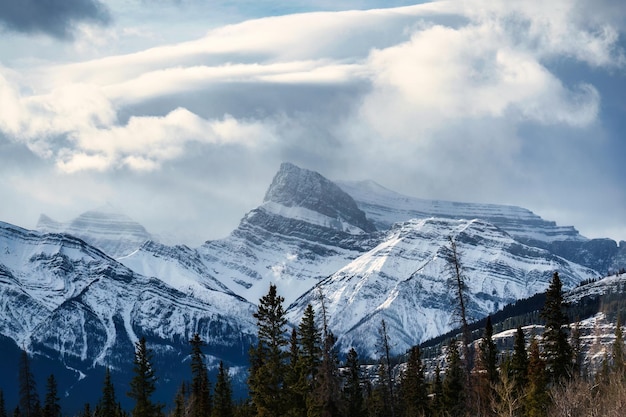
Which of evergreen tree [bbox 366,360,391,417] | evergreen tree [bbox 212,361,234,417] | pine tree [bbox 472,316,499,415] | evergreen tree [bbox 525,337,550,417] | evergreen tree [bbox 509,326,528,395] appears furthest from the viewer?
evergreen tree [bbox 366,360,391,417]

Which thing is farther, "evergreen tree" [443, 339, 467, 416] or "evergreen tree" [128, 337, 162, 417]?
"evergreen tree" [443, 339, 467, 416]

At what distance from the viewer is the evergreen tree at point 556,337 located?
339 ft

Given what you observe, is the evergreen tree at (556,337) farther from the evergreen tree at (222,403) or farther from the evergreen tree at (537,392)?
the evergreen tree at (222,403)

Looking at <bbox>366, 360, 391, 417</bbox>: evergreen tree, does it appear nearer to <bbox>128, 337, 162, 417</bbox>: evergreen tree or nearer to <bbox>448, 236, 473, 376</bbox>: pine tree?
<bbox>128, 337, 162, 417</bbox>: evergreen tree

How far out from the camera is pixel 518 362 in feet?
380

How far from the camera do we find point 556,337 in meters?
105

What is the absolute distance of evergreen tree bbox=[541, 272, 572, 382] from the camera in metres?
103

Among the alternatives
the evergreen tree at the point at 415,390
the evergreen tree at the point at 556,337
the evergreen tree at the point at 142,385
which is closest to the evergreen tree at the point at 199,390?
the evergreen tree at the point at 142,385

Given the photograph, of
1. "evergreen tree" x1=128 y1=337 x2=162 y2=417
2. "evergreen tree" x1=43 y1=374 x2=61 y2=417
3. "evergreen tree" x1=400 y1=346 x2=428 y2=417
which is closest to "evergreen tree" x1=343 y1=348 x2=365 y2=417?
"evergreen tree" x1=400 y1=346 x2=428 y2=417

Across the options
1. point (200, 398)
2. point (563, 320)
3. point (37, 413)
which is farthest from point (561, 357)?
point (37, 413)

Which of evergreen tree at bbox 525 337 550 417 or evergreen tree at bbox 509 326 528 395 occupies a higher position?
evergreen tree at bbox 509 326 528 395

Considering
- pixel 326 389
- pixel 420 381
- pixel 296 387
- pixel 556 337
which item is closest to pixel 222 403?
pixel 420 381

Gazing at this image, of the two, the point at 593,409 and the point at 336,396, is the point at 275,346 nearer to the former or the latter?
the point at 336,396

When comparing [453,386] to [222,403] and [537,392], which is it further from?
[222,403]
